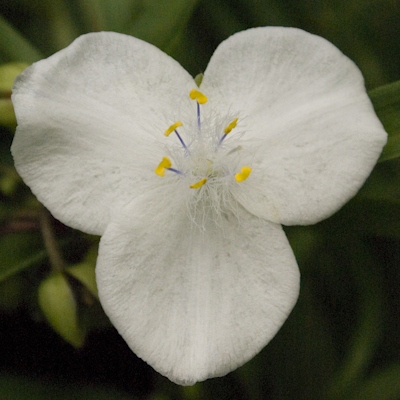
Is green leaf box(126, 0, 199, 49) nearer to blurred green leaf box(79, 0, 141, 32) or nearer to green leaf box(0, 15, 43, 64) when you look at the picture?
blurred green leaf box(79, 0, 141, 32)

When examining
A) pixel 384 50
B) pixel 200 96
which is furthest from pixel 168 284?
pixel 384 50

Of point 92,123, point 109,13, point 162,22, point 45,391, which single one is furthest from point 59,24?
point 45,391

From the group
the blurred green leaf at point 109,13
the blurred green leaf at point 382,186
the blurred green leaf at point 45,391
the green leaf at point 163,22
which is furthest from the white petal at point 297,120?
the blurred green leaf at point 45,391

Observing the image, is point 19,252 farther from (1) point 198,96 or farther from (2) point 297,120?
(2) point 297,120

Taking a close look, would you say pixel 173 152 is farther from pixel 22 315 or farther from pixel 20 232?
pixel 22 315

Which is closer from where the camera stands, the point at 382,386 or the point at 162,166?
the point at 162,166

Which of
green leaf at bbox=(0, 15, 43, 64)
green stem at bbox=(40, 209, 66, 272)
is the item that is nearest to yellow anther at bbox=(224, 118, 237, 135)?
green stem at bbox=(40, 209, 66, 272)
